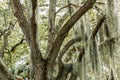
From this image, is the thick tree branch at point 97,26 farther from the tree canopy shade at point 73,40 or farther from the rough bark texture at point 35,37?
the rough bark texture at point 35,37

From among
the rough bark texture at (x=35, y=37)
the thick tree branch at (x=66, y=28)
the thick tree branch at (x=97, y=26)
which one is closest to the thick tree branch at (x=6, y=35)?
the rough bark texture at (x=35, y=37)

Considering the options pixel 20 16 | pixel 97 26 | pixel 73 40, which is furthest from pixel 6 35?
pixel 97 26

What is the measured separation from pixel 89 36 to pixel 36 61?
871 millimetres

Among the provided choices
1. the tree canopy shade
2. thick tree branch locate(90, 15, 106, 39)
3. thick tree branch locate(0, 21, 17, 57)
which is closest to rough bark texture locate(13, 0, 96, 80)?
the tree canopy shade

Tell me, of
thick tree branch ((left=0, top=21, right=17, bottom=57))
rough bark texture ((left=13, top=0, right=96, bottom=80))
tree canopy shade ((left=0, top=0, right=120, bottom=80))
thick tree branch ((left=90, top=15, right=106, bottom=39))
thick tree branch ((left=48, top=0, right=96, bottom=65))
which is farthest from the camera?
thick tree branch ((left=0, top=21, right=17, bottom=57))

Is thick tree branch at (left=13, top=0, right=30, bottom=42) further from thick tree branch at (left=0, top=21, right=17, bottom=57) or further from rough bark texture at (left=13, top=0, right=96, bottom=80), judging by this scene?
thick tree branch at (left=0, top=21, right=17, bottom=57)

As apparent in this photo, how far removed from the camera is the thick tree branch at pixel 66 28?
358 cm

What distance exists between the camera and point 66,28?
3.89m

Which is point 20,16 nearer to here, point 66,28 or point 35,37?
point 35,37

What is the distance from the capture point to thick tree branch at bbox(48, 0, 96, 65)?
3585 mm

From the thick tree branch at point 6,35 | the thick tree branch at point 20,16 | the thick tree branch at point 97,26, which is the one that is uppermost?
the thick tree branch at point 20,16

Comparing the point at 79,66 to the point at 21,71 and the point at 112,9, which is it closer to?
the point at 112,9

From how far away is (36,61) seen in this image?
4.23m

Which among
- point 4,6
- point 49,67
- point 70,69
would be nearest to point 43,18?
point 4,6
